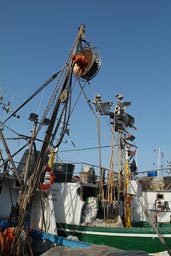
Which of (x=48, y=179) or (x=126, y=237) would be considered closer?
(x=126, y=237)

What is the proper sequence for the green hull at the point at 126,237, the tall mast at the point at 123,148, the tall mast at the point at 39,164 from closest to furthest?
the tall mast at the point at 39,164 → the green hull at the point at 126,237 → the tall mast at the point at 123,148

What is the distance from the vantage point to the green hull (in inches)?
428

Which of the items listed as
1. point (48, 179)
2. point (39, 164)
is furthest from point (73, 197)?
point (39, 164)

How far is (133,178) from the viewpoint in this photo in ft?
55.8

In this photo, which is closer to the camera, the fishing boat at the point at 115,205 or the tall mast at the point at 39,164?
the tall mast at the point at 39,164

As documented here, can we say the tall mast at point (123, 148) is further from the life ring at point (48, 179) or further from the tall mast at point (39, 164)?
the tall mast at point (39, 164)

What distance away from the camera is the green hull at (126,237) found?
1088 centimetres

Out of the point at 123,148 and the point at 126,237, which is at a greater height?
the point at 123,148

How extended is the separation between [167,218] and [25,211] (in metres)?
9.67

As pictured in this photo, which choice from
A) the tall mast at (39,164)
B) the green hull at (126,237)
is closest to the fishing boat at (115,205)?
the green hull at (126,237)

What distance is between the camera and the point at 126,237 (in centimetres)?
1140

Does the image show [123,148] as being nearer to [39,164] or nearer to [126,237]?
[126,237]

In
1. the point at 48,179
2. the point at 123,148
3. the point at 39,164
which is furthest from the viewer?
the point at 123,148

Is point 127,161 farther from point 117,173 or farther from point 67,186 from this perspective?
point 67,186
